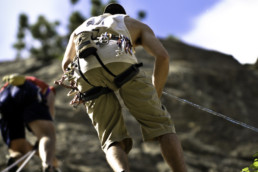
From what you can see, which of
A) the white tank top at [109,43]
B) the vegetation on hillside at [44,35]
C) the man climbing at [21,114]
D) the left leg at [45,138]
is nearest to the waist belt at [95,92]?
the white tank top at [109,43]

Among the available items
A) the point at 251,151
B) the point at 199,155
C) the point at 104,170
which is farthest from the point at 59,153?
the point at 251,151

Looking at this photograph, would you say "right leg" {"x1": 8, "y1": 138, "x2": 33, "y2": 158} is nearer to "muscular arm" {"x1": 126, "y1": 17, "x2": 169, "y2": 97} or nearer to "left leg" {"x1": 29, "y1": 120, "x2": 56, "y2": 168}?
"left leg" {"x1": 29, "y1": 120, "x2": 56, "y2": 168}

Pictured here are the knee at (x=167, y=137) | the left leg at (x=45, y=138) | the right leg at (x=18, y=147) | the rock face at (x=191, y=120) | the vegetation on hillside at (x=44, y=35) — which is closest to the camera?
the knee at (x=167, y=137)

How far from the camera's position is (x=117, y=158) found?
254cm

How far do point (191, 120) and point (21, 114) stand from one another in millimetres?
7710

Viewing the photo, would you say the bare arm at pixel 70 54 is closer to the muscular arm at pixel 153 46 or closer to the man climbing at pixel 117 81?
the man climbing at pixel 117 81

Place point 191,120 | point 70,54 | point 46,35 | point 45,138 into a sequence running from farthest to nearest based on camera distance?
point 46,35 < point 191,120 < point 45,138 < point 70,54

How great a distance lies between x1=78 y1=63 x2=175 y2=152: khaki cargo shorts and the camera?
2.68 m

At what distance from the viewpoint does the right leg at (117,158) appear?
8.13 ft

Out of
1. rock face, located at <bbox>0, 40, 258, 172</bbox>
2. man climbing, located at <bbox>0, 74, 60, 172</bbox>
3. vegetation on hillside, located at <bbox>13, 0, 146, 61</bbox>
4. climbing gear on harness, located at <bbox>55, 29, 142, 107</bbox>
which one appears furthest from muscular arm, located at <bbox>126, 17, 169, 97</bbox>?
vegetation on hillside, located at <bbox>13, 0, 146, 61</bbox>

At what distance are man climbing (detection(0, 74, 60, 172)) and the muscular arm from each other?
183cm

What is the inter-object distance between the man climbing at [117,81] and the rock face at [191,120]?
6.65 metres

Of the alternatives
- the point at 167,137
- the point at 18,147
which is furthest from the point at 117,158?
the point at 18,147

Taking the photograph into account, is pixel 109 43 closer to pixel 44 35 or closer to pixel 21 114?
pixel 21 114
